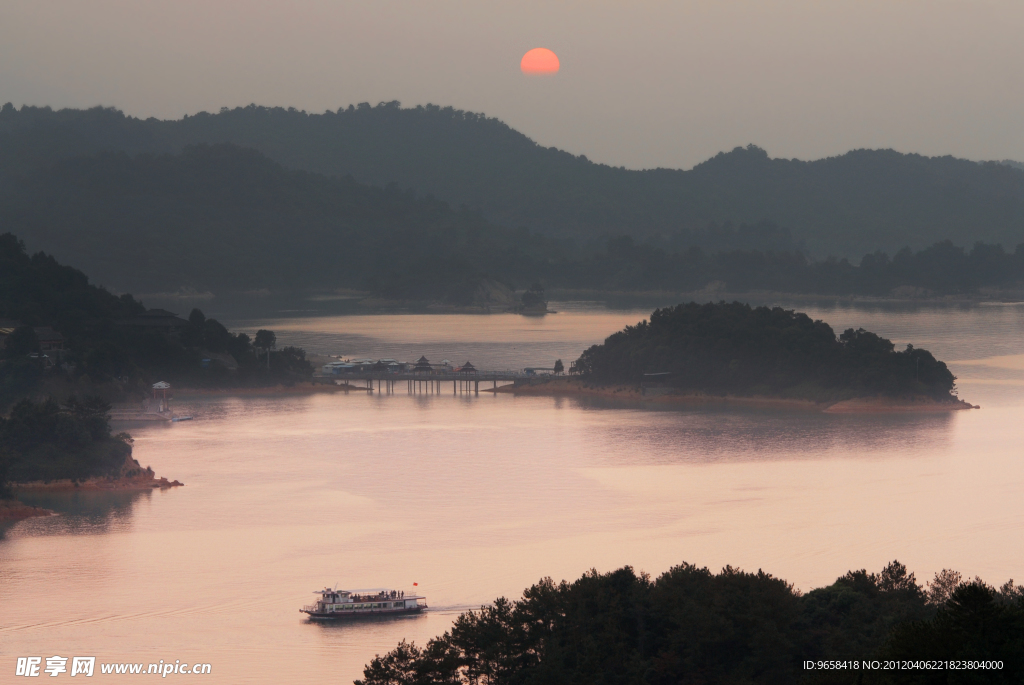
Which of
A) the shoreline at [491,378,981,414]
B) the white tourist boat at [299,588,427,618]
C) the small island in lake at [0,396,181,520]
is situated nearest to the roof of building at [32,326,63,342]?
the shoreline at [491,378,981,414]

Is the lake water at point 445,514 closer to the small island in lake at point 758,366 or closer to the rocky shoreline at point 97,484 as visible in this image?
the rocky shoreline at point 97,484

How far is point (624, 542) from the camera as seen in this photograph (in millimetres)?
40844

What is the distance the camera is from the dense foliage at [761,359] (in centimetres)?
7262

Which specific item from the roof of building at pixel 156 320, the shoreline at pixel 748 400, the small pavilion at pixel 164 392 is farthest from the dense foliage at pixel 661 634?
the roof of building at pixel 156 320

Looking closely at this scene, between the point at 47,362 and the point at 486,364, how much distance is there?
39392 mm

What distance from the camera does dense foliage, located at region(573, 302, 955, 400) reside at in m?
72.6

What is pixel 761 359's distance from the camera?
76938mm

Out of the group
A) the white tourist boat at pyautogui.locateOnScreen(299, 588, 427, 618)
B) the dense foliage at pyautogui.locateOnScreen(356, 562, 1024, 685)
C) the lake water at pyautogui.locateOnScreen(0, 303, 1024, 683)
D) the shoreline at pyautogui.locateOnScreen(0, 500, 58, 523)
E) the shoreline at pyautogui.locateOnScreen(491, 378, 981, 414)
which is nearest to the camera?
the dense foliage at pyautogui.locateOnScreen(356, 562, 1024, 685)

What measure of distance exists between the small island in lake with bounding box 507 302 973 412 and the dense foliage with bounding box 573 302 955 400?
0.20 feet

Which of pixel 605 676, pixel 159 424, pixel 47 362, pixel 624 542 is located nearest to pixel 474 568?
pixel 624 542

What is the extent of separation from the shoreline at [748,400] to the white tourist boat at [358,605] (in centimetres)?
4375

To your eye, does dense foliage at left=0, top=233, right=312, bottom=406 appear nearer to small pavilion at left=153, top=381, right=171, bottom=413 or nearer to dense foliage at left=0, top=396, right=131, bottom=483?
small pavilion at left=153, top=381, right=171, bottom=413

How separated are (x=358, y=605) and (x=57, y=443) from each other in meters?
20.6

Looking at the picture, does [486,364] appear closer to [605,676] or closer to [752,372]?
[752,372]
